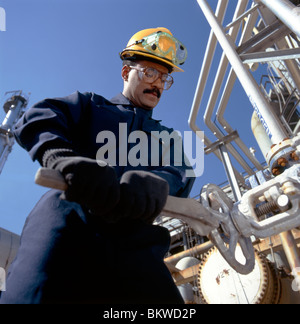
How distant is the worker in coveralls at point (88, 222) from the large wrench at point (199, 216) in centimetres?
5

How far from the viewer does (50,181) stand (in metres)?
0.79

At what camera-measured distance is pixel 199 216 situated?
1171 mm

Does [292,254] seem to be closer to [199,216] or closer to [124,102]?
[199,216]

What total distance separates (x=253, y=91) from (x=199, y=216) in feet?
6.30

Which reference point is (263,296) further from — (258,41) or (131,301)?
(258,41)

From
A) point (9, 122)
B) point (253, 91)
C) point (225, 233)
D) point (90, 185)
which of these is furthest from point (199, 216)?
point (9, 122)

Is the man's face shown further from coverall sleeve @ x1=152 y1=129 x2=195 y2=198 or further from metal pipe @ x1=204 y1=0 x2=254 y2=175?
metal pipe @ x1=204 y1=0 x2=254 y2=175

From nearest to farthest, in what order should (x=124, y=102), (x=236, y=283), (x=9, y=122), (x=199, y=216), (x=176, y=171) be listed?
(x=199, y=216), (x=176, y=171), (x=124, y=102), (x=236, y=283), (x=9, y=122)

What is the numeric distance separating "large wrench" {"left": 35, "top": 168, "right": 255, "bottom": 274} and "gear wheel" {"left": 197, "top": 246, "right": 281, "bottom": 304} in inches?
53.6

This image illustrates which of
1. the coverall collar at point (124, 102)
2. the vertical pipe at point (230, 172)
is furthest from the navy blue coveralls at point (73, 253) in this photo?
the vertical pipe at point (230, 172)

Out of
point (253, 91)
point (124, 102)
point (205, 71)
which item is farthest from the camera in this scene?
point (205, 71)

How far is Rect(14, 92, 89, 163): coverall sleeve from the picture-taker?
40.1 inches

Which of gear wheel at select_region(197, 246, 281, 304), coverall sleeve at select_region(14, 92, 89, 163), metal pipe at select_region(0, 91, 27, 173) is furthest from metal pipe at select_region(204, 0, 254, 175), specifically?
metal pipe at select_region(0, 91, 27, 173)
